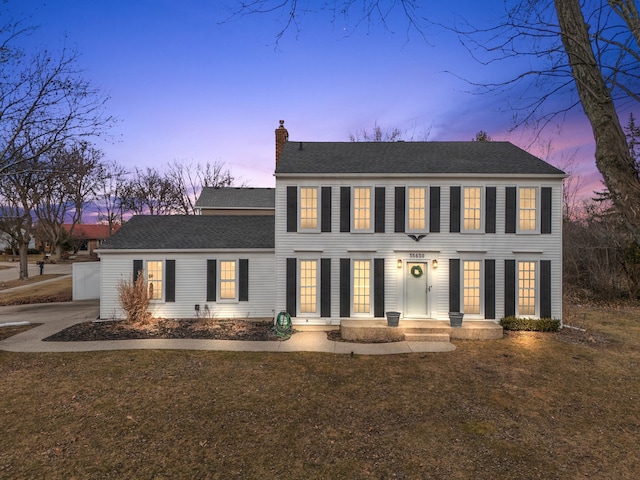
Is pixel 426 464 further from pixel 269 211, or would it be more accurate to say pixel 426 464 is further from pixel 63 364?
pixel 269 211

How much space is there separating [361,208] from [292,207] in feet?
8.87

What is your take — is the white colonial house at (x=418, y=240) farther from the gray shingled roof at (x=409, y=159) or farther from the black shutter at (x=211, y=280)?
the black shutter at (x=211, y=280)

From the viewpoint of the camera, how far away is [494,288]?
1262 cm

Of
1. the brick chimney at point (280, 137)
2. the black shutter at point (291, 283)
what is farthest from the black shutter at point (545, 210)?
the brick chimney at point (280, 137)

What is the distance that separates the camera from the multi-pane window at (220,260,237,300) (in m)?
14.1

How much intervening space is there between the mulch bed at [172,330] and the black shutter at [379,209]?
18.3 ft

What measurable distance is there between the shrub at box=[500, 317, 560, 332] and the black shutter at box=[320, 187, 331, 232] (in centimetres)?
751

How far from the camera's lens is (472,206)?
42.1 ft

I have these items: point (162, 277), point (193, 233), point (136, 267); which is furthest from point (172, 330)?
point (193, 233)

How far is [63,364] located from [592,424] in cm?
1225

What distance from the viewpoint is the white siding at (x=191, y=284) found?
45.5 feet

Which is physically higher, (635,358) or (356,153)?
(356,153)

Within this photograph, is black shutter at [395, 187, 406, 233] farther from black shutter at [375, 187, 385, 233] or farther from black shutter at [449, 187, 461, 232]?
black shutter at [449, 187, 461, 232]

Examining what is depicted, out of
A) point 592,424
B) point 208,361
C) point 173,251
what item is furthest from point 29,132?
point 592,424
